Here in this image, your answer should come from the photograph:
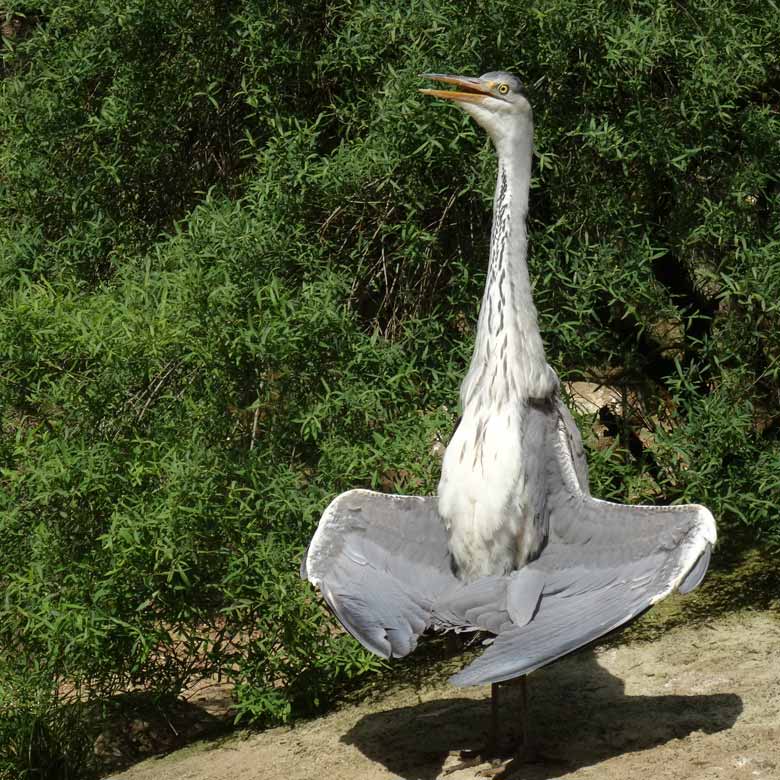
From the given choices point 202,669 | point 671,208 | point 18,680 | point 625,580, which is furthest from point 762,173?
point 18,680

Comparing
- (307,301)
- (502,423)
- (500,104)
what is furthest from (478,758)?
(500,104)

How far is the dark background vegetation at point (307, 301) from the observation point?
5902 millimetres

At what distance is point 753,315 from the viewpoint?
21.1 feet

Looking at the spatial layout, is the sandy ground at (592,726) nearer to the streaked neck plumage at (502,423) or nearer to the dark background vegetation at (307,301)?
the dark background vegetation at (307,301)

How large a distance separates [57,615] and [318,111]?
9.50 feet

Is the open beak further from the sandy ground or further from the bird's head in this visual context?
the sandy ground

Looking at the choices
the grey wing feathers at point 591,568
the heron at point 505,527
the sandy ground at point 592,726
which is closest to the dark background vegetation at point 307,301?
the sandy ground at point 592,726

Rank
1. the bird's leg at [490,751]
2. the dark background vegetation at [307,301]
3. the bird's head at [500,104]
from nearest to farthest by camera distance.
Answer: the bird's leg at [490,751] < the bird's head at [500,104] < the dark background vegetation at [307,301]

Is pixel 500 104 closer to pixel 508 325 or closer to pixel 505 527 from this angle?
pixel 508 325

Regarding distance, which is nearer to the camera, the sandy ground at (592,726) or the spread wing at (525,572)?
the spread wing at (525,572)

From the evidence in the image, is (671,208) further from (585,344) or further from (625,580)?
(625,580)

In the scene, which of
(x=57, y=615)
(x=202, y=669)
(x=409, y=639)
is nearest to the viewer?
(x=409, y=639)

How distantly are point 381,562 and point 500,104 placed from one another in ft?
5.93

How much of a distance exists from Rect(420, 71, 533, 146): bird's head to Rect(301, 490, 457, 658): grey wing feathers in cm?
146
